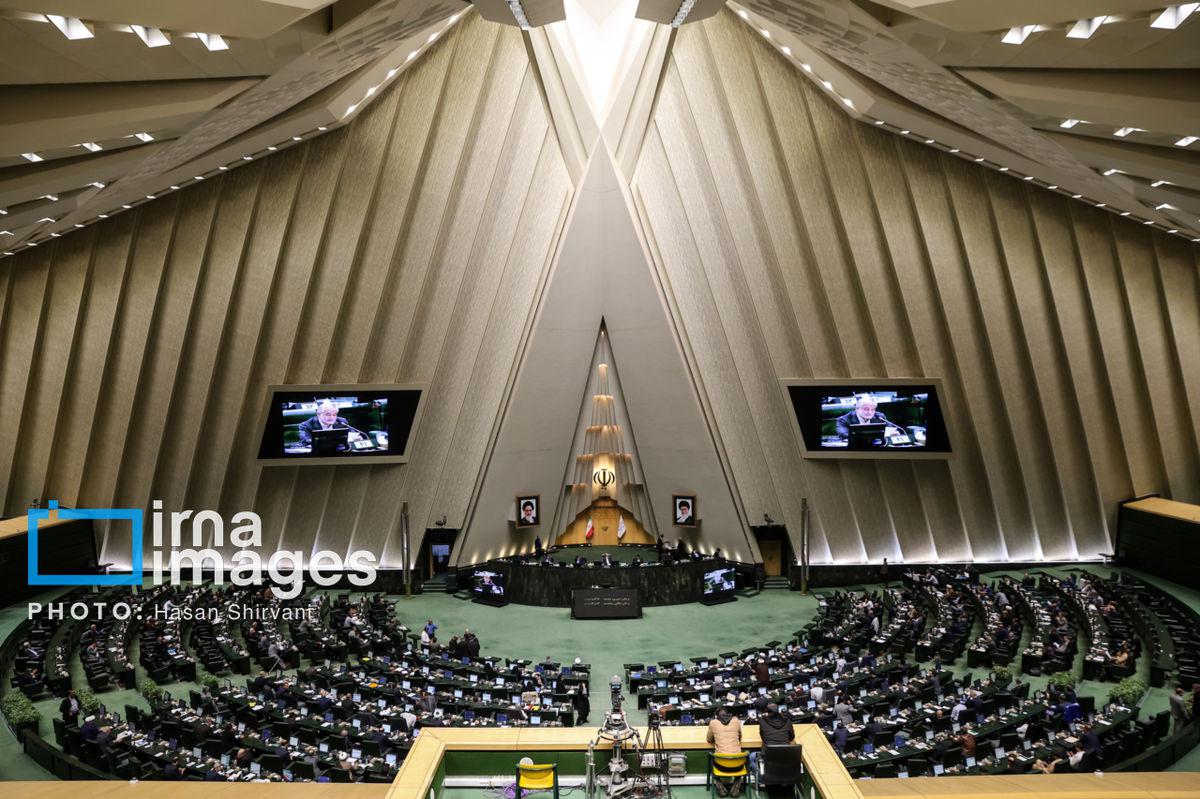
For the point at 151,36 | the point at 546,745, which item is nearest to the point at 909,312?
the point at 546,745

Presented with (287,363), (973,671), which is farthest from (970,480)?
(287,363)

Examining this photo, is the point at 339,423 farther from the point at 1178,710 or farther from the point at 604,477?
the point at 1178,710

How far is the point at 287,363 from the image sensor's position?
72.0 feet

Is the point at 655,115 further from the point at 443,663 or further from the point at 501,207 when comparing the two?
A: the point at 443,663

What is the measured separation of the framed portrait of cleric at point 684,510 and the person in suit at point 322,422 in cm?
1081

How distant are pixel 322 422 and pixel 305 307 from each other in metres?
3.34

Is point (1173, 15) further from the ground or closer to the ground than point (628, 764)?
further from the ground

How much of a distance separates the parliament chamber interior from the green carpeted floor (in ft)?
0.58

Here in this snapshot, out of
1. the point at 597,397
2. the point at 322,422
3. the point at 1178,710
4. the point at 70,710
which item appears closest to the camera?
the point at 1178,710

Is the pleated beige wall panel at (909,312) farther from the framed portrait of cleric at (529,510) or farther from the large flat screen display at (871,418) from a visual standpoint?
the framed portrait of cleric at (529,510)

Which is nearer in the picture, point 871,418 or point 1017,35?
point 1017,35

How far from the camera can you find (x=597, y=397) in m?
28.7

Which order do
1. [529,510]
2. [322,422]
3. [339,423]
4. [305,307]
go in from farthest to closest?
1. [529,510]
2. [339,423]
3. [322,422]
4. [305,307]

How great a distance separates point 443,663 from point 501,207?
1180 centimetres
